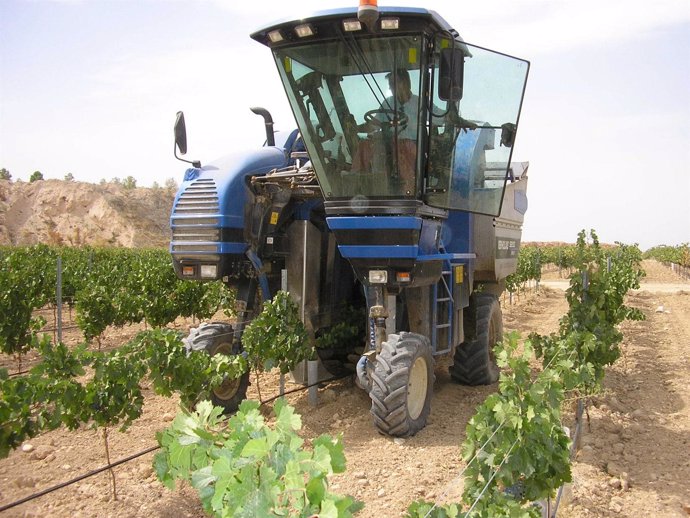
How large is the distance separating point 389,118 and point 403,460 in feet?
8.12

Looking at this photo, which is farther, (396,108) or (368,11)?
(396,108)

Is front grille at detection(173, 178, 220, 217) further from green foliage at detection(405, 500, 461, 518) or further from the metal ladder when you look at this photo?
green foliage at detection(405, 500, 461, 518)

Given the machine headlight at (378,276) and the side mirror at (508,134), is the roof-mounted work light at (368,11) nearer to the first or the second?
the side mirror at (508,134)

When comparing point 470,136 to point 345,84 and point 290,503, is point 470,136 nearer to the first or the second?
point 345,84

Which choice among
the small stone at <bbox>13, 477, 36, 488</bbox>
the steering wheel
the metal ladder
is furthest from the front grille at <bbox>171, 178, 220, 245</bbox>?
the small stone at <bbox>13, 477, 36, 488</bbox>

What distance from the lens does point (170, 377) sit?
4.78 m

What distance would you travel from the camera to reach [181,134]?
17.9 ft

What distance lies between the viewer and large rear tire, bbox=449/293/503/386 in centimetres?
678

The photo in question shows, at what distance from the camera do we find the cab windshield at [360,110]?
4840 millimetres

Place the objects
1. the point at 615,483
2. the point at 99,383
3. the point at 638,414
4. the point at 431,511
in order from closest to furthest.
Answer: the point at 431,511, the point at 99,383, the point at 615,483, the point at 638,414

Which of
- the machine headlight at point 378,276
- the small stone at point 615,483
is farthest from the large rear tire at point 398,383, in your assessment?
the small stone at point 615,483

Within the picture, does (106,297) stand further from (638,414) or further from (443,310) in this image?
(638,414)

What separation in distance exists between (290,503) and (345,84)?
383 centimetres

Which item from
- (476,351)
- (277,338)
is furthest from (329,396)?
(476,351)
